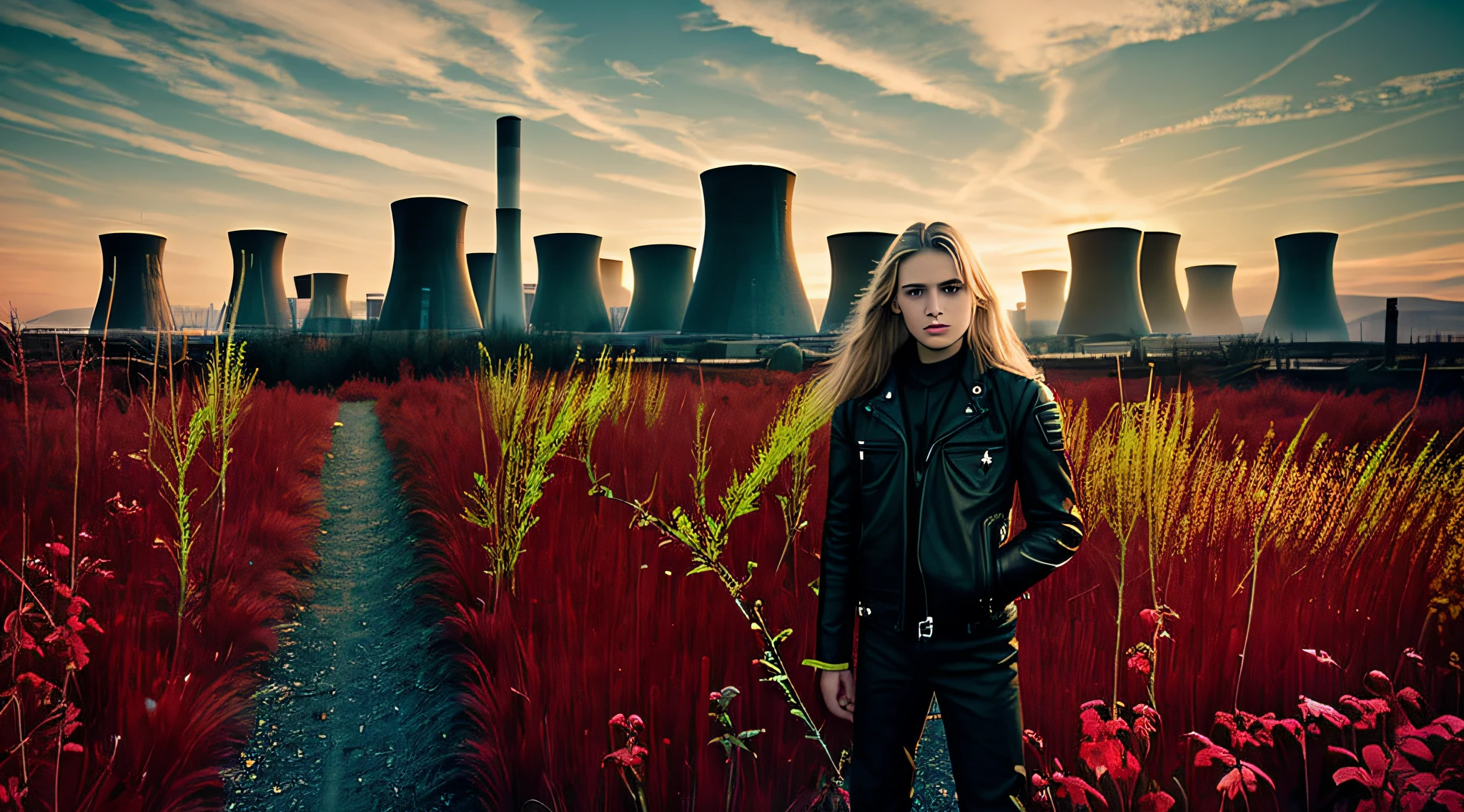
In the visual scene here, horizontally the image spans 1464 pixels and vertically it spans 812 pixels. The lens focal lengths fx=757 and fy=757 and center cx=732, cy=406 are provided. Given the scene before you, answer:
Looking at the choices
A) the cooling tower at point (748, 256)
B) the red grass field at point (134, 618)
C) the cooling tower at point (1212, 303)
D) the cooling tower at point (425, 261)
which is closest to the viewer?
the red grass field at point (134, 618)

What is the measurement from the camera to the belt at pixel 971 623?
127 centimetres

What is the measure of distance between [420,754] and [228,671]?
82cm

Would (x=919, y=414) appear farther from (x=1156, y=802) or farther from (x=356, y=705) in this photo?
(x=356, y=705)

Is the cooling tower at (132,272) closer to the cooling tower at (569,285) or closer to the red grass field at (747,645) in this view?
the cooling tower at (569,285)

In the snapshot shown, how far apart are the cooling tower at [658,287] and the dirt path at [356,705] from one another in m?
24.8

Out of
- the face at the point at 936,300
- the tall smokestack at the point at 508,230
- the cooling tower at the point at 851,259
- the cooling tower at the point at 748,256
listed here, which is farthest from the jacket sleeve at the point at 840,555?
the tall smokestack at the point at 508,230

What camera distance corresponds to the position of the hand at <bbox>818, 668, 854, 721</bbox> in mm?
1418

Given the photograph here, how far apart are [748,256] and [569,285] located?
10.3 meters

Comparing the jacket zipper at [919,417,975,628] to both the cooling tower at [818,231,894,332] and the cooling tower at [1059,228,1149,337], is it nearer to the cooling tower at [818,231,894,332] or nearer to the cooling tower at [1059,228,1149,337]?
the cooling tower at [818,231,894,332]

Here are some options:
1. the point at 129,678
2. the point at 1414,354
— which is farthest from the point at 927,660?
the point at 1414,354

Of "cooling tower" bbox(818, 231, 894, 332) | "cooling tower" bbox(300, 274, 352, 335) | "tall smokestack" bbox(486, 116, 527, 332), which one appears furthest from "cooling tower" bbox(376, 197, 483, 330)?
"cooling tower" bbox(300, 274, 352, 335)

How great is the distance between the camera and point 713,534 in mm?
2064

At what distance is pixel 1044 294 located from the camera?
41250 millimetres

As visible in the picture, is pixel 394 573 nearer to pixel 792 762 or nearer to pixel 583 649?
pixel 583 649
